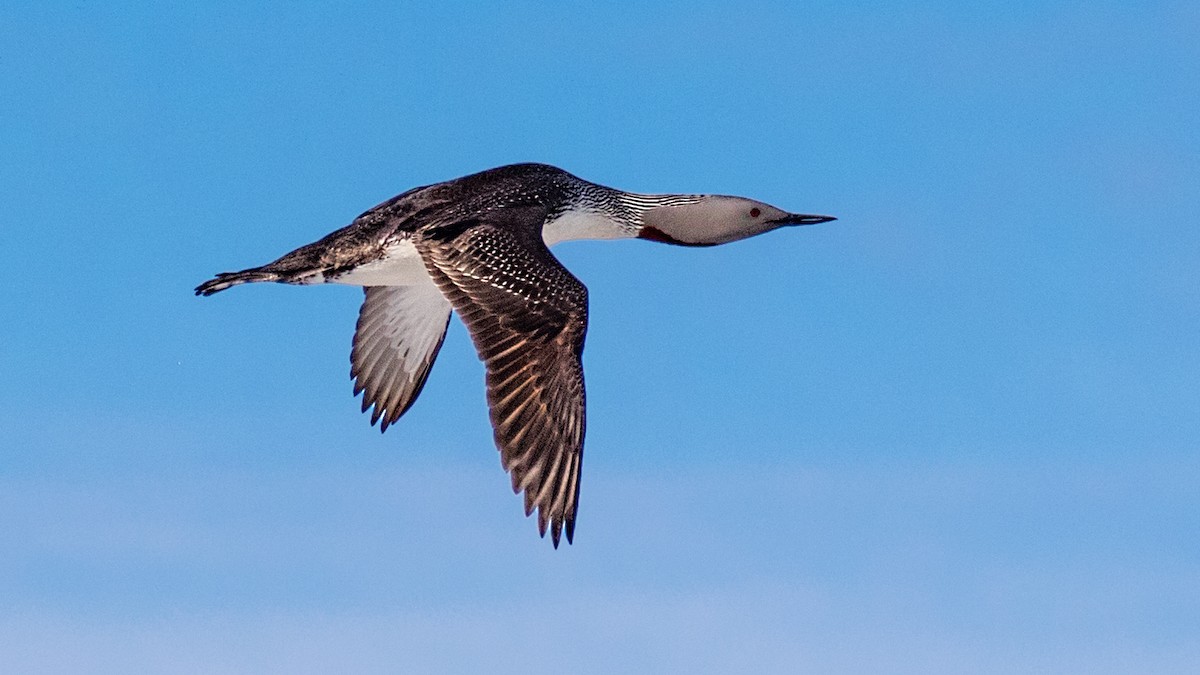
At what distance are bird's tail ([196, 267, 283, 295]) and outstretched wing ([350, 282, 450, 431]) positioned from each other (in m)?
2.00

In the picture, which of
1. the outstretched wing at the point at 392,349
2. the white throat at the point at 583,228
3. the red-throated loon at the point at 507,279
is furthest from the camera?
the outstretched wing at the point at 392,349

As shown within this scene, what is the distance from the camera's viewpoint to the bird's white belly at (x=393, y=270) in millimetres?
15180

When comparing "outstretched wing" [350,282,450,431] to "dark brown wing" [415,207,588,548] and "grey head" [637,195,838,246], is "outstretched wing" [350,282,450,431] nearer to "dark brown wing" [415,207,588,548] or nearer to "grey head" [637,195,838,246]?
"grey head" [637,195,838,246]

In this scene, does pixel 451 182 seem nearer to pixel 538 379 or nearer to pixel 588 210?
pixel 588 210

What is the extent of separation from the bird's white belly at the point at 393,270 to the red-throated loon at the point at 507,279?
0.05 feet

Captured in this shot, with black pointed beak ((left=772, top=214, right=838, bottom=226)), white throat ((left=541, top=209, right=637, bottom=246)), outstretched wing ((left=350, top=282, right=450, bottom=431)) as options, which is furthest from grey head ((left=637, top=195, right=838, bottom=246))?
outstretched wing ((left=350, top=282, right=450, bottom=431))

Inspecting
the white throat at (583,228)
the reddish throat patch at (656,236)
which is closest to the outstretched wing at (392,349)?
the white throat at (583,228)

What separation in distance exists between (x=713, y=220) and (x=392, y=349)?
3.72 meters

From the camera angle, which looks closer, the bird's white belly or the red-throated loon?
the red-throated loon

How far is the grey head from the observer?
57.7 ft

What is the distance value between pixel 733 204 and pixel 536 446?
6.01 m

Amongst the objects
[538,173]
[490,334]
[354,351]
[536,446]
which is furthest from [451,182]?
[536,446]

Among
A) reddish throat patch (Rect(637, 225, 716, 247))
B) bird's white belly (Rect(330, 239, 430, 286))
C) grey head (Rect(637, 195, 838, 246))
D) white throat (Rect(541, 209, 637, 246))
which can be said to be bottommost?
bird's white belly (Rect(330, 239, 430, 286))

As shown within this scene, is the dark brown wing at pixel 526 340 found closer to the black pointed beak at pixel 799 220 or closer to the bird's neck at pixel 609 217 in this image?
the bird's neck at pixel 609 217
